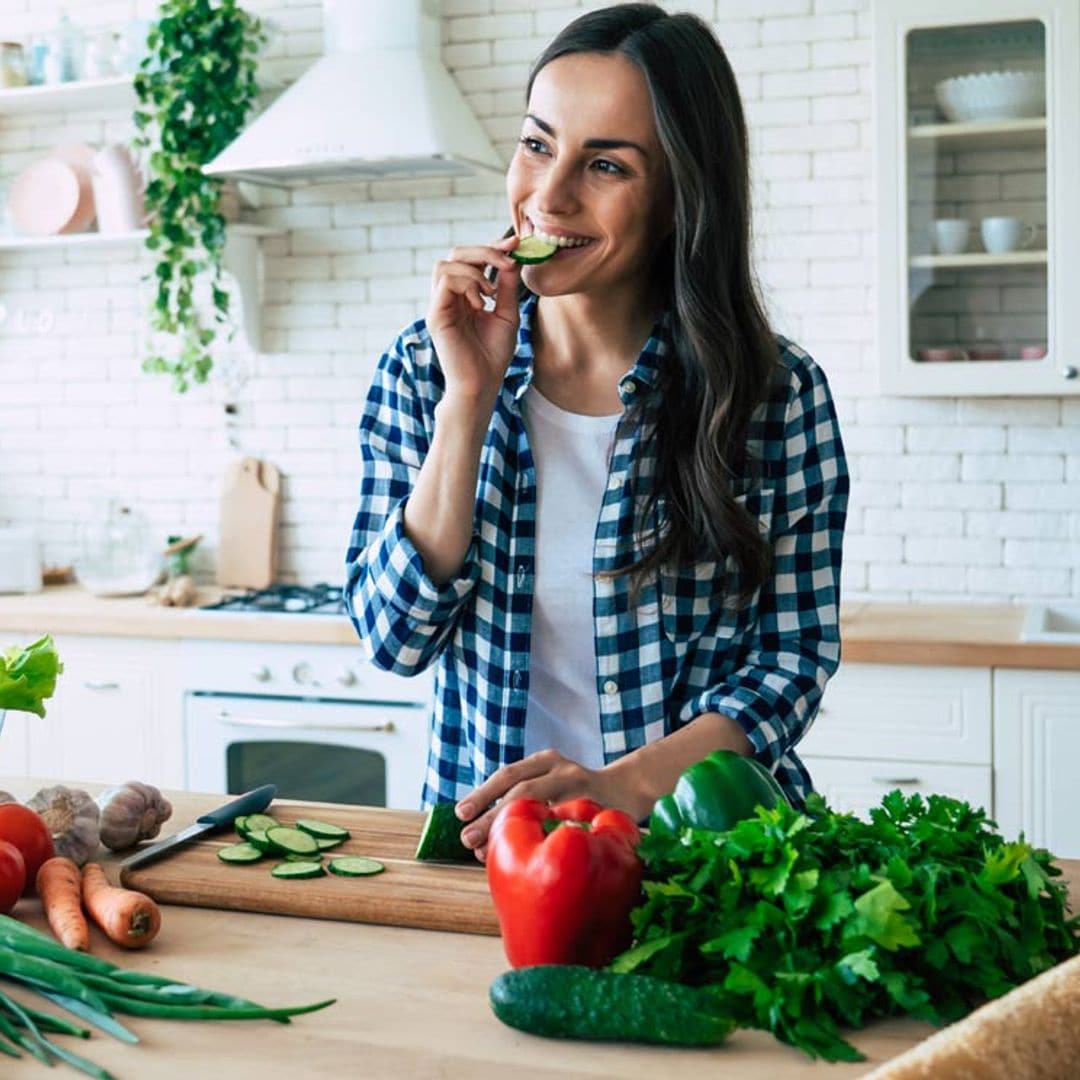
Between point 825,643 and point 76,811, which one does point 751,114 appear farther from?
point 76,811

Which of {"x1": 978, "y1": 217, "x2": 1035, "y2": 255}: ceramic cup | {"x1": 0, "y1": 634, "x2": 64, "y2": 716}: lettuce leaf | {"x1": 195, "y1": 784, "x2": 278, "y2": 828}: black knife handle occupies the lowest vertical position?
{"x1": 195, "y1": 784, "x2": 278, "y2": 828}: black knife handle

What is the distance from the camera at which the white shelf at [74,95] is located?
13.8 ft

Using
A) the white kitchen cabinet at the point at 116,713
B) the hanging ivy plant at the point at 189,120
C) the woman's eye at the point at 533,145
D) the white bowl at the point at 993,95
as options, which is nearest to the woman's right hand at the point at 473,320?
the woman's eye at the point at 533,145

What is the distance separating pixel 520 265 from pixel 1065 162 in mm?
1990

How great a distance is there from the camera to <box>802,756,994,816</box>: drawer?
10.7ft

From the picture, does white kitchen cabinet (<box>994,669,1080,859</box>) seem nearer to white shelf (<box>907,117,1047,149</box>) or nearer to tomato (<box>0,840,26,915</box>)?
white shelf (<box>907,117,1047,149</box>)

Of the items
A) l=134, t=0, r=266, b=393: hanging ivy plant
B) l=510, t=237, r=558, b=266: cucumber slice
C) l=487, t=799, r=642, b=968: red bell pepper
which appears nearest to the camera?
l=487, t=799, r=642, b=968: red bell pepper

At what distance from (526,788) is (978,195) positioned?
2.42 m

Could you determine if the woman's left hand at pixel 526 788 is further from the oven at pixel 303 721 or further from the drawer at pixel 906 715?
the oven at pixel 303 721

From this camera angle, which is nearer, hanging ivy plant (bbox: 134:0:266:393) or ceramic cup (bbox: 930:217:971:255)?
ceramic cup (bbox: 930:217:971:255)

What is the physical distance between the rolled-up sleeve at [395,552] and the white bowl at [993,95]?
2.00 metres

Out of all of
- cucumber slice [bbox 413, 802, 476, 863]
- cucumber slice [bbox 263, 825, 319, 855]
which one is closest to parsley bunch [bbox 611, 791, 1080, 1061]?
cucumber slice [bbox 413, 802, 476, 863]

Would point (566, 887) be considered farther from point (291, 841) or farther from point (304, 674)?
point (304, 674)

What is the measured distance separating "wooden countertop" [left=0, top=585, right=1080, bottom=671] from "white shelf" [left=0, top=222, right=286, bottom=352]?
2.53ft
